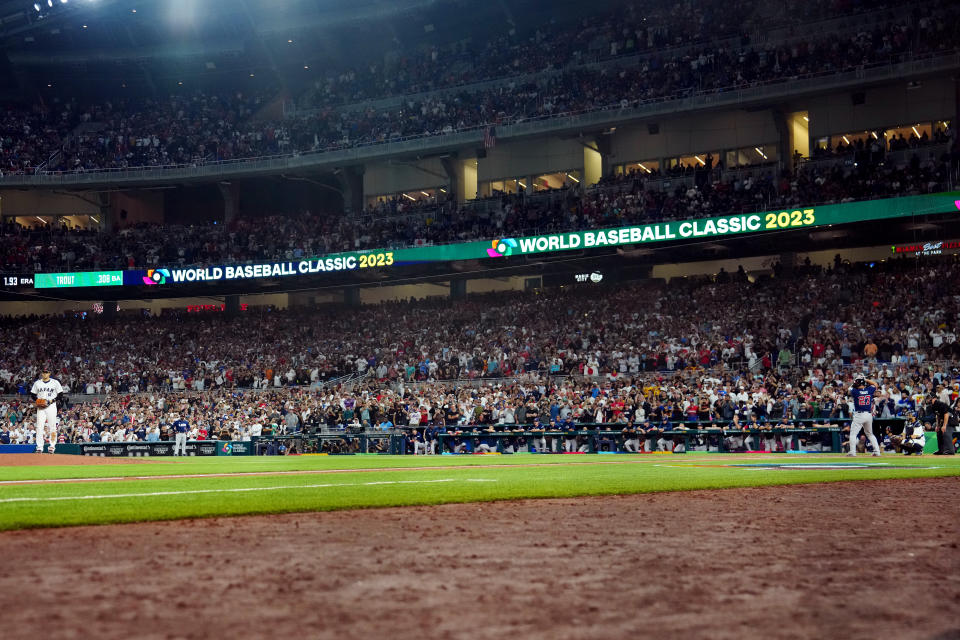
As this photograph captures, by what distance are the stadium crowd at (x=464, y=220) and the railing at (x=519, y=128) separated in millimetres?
2845

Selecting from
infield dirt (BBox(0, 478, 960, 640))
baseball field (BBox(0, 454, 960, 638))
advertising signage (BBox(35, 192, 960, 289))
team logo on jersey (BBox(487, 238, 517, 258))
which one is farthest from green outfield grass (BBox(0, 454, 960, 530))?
team logo on jersey (BBox(487, 238, 517, 258))

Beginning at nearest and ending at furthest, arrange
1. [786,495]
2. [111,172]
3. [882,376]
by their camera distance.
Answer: [786,495] < [882,376] < [111,172]

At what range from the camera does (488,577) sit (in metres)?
4.14

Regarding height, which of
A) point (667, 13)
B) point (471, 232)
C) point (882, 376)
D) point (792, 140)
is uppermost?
point (667, 13)

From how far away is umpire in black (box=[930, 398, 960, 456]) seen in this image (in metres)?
17.7

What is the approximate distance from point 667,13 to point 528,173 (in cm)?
1044

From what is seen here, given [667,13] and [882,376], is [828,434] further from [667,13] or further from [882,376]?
[667,13]

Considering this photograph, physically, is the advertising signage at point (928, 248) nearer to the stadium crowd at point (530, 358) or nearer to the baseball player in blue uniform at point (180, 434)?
the stadium crowd at point (530, 358)

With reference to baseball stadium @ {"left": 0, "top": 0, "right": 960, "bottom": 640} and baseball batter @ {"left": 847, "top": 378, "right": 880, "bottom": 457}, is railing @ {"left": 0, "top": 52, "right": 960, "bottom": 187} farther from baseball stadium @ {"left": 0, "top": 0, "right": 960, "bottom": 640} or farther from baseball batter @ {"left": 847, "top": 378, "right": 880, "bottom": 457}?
baseball batter @ {"left": 847, "top": 378, "right": 880, "bottom": 457}

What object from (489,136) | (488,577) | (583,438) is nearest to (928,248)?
(583,438)

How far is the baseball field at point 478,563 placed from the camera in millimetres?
3232

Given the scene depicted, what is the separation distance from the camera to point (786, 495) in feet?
29.9

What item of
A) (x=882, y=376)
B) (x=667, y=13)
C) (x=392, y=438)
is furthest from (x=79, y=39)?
(x=882, y=376)

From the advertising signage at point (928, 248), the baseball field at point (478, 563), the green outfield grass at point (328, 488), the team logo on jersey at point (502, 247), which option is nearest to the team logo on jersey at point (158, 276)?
the team logo on jersey at point (502, 247)
